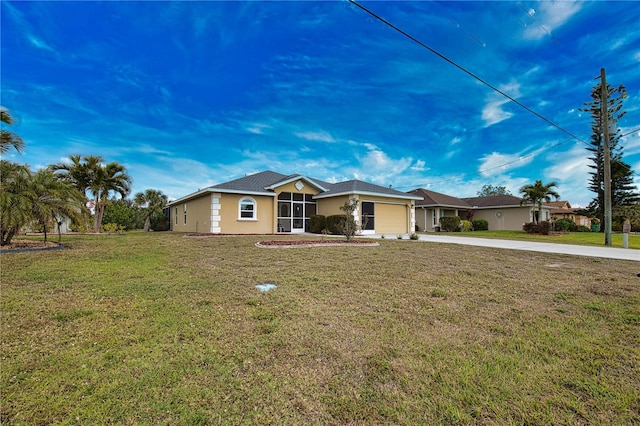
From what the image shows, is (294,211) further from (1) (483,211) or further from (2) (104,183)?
(1) (483,211)

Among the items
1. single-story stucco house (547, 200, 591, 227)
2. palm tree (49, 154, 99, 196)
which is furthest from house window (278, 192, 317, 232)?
single-story stucco house (547, 200, 591, 227)

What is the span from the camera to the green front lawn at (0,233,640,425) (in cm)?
200

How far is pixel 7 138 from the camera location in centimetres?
877

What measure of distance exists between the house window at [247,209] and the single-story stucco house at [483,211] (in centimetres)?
1675

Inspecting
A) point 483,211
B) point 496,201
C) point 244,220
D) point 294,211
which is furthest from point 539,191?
point 244,220

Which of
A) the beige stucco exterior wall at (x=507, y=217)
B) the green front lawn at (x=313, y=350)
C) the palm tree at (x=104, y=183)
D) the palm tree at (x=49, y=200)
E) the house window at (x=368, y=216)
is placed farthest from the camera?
the beige stucco exterior wall at (x=507, y=217)

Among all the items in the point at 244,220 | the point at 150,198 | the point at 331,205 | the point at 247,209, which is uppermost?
the point at 150,198

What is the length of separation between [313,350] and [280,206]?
656 inches

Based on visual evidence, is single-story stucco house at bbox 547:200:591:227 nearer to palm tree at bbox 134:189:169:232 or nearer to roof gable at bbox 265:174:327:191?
roof gable at bbox 265:174:327:191

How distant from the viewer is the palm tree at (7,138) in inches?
338

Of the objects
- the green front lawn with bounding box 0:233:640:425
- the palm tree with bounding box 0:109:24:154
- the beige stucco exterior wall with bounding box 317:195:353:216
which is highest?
the palm tree with bounding box 0:109:24:154

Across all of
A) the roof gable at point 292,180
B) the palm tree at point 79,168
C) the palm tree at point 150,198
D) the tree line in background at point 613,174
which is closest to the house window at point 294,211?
the roof gable at point 292,180

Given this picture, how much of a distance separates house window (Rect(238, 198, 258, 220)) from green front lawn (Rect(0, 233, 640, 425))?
459 inches

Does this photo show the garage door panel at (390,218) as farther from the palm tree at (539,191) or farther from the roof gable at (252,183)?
the palm tree at (539,191)
